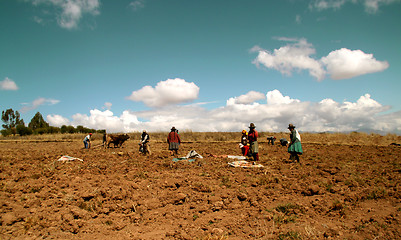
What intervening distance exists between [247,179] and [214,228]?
314cm

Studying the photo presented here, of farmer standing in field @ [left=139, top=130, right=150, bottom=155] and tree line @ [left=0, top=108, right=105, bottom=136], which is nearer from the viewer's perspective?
farmer standing in field @ [left=139, top=130, right=150, bottom=155]

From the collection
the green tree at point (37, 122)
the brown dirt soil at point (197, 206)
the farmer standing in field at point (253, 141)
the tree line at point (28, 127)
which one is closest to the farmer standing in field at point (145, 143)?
the brown dirt soil at point (197, 206)

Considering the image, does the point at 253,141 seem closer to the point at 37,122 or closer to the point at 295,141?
the point at 295,141

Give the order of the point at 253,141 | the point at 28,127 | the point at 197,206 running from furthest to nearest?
the point at 28,127 < the point at 253,141 < the point at 197,206

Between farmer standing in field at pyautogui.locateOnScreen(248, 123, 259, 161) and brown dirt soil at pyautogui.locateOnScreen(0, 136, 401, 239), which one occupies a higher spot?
farmer standing in field at pyautogui.locateOnScreen(248, 123, 259, 161)

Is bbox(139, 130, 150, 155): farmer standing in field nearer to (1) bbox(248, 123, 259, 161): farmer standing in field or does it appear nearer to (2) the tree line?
(1) bbox(248, 123, 259, 161): farmer standing in field

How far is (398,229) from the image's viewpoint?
398 centimetres

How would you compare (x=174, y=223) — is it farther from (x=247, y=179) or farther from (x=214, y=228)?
(x=247, y=179)

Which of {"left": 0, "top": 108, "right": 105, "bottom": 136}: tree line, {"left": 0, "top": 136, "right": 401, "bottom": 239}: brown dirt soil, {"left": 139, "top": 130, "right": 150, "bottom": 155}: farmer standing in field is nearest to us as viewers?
{"left": 0, "top": 136, "right": 401, "bottom": 239}: brown dirt soil

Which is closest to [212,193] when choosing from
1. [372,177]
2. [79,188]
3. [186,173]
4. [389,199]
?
[186,173]

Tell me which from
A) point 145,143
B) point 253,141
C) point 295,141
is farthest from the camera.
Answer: point 145,143

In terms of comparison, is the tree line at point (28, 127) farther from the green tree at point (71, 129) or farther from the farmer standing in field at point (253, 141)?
the farmer standing in field at point (253, 141)

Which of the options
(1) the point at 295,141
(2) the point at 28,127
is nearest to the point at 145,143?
(1) the point at 295,141

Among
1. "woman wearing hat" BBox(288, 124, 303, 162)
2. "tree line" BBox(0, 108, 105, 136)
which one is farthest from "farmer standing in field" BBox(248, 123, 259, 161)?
"tree line" BBox(0, 108, 105, 136)
